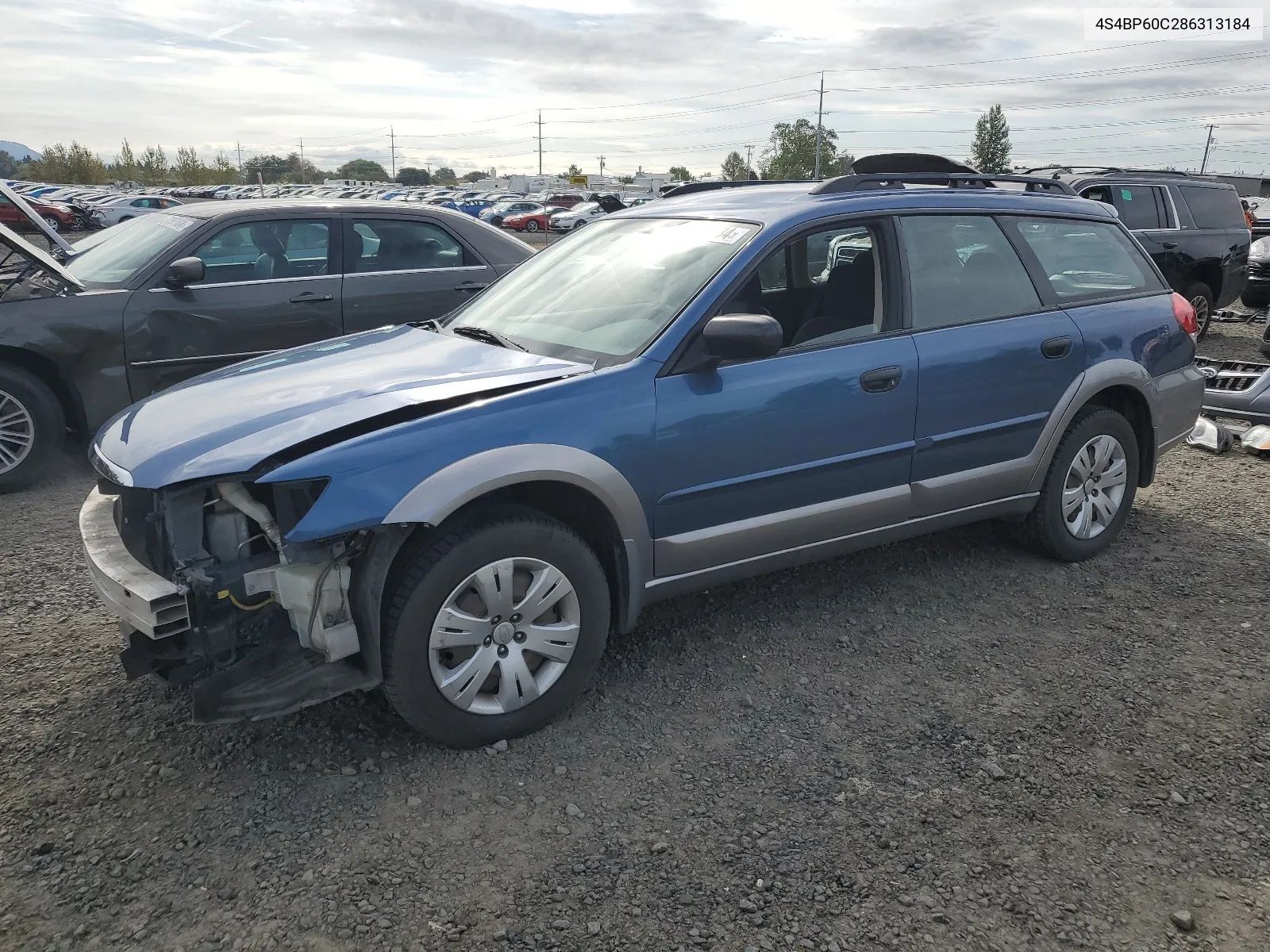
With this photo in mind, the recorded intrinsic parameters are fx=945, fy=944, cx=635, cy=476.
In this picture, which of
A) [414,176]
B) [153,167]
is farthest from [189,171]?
[414,176]

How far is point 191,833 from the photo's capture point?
2.64 metres

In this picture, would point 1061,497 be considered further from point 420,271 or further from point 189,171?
point 189,171

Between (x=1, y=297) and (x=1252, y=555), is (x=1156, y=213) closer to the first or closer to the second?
(x=1252, y=555)

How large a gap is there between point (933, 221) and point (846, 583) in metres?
1.64

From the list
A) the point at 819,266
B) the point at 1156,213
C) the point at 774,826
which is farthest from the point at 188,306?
the point at 1156,213

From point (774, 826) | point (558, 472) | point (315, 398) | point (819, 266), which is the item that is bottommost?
point (774, 826)

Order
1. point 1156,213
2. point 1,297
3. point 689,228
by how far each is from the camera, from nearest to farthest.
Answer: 1. point 689,228
2. point 1,297
3. point 1156,213

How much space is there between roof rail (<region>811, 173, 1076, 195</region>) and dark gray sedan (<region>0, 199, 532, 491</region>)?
3.28 m

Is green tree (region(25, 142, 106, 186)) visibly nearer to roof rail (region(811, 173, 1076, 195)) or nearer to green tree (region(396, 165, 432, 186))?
green tree (region(396, 165, 432, 186))

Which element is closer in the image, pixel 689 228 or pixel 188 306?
pixel 689 228

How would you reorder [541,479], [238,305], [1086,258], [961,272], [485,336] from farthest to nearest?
[238,305], [1086,258], [961,272], [485,336], [541,479]

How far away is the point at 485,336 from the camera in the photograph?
3771mm

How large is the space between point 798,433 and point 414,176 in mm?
133983

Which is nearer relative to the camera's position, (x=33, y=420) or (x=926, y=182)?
(x=926, y=182)
